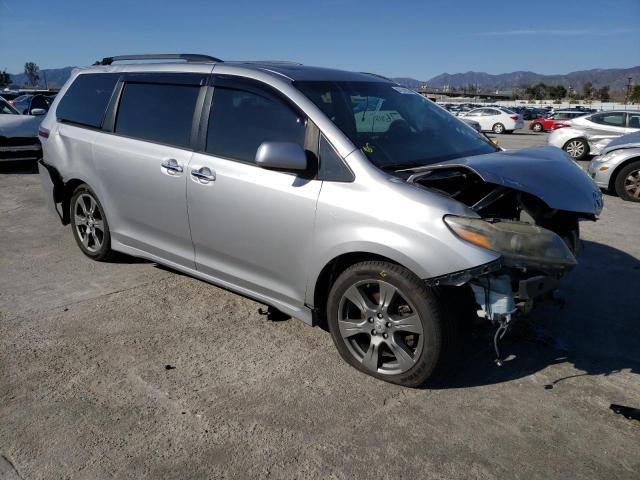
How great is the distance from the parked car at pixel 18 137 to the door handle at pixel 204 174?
28.5ft

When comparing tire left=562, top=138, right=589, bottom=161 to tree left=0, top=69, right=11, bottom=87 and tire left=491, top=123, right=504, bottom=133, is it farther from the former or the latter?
tree left=0, top=69, right=11, bottom=87

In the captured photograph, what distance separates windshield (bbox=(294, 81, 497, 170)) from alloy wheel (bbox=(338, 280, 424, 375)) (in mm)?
802

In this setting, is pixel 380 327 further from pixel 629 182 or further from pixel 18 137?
pixel 18 137

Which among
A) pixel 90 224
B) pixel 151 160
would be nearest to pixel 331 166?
pixel 151 160

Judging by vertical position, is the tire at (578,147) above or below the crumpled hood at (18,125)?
below

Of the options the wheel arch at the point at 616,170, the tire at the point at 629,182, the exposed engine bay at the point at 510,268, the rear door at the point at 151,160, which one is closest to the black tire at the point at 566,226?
the exposed engine bay at the point at 510,268

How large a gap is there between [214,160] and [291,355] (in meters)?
1.44

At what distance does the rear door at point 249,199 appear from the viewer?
3.34 m

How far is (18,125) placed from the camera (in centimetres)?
1084

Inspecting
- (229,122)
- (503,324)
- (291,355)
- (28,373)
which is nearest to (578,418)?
(503,324)

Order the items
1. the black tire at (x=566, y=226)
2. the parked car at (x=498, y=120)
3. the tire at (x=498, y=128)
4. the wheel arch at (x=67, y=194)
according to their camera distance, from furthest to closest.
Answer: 1. the tire at (x=498, y=128)
2. the parked car at (x=498, y=120)
3. the wheel arch at (x=67, y=194)
4. the black tire at (x=566, y=226)

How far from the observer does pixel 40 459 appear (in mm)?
2518

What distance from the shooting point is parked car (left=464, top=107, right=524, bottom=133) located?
30188 mm

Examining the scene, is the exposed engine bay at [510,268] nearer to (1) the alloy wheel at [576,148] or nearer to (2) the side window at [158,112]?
(2) the side window at [158,112]
